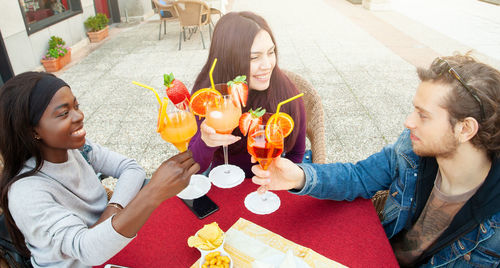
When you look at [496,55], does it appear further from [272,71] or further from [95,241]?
[95,241]

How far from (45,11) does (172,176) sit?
6.73 meters

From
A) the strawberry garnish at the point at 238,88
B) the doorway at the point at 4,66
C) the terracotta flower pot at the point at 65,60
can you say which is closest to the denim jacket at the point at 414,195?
the strawberry garnish at the point at 238,88

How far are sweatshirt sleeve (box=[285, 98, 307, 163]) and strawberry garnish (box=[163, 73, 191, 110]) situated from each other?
0.84 m

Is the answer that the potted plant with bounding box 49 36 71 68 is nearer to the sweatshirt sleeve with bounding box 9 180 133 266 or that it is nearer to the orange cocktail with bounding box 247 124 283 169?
the sweatshirt sleeve with bounding box 9 180 133 266

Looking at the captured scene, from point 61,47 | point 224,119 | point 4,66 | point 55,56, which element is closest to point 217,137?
point 224,119

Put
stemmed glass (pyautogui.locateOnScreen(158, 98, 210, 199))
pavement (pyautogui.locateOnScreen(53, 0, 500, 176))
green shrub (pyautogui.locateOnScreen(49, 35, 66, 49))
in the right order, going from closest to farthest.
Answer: stemmed glass (pyautogui.locateOnScreen(158, 98, 210, 199))
pavement (pyautogui.locateOnScreen(53, 0, 500, 176))
green shrub (pyautogui.locateOnScreen(49, 35, 66, 49))

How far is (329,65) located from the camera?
573cm

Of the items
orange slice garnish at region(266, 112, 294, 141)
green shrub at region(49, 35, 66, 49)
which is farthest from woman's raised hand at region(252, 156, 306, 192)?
green shrub at region(49, 35, 66, 49)

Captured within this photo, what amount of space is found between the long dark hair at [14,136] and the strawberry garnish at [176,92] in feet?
1.73

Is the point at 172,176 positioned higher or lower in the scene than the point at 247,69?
lower

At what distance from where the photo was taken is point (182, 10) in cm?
665

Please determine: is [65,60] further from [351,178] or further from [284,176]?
[351,178]

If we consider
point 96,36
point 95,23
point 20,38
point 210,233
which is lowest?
point 96,36

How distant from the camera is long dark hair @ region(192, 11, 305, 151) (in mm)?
1785
